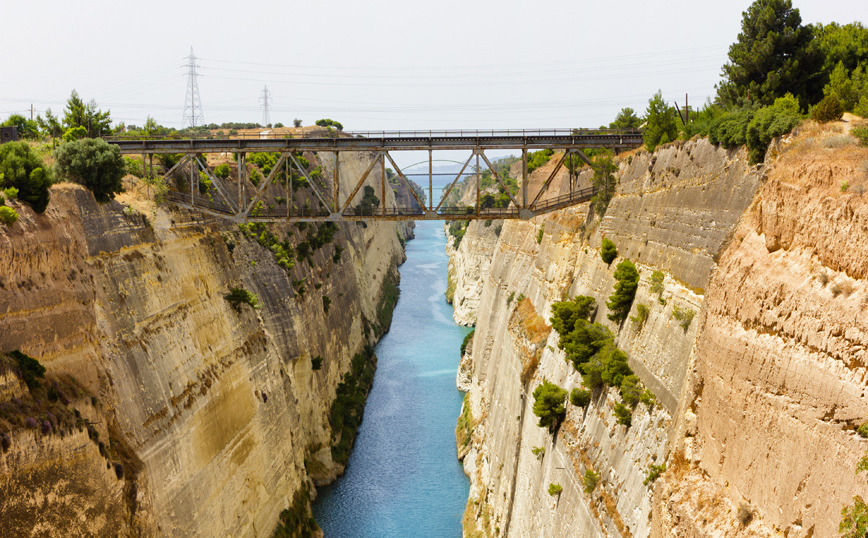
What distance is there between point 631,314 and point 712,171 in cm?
547

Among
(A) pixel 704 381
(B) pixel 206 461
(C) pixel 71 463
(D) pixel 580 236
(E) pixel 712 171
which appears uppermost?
(E) pixel 712 171

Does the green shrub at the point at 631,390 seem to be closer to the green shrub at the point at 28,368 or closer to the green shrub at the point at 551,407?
the green shrub at the point at 551,407

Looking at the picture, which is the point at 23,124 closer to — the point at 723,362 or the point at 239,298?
the point at 239,298

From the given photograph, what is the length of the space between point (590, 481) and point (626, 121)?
33397mm

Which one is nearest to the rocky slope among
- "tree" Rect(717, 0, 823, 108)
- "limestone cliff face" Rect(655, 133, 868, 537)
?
"limestone cliff face" Rect(655, 133, 868, 537)

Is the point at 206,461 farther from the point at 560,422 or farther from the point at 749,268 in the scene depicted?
the point at 749,268

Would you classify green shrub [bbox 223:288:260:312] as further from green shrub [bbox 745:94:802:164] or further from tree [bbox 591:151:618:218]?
green shrub [bbox 745:94:802:164]

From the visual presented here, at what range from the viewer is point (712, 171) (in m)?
19.0

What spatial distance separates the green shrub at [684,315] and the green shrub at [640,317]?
247 centimetres

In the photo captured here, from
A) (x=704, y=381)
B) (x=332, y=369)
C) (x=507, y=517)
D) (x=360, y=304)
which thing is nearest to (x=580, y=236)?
(x=507, y=517)

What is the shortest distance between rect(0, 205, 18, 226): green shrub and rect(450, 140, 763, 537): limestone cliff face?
18146 millimetres

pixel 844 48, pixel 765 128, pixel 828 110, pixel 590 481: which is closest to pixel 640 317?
pixel 590 481

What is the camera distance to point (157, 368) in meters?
23.4

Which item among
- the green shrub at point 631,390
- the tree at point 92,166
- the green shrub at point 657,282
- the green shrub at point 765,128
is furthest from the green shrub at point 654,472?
the tree at point 92,166
